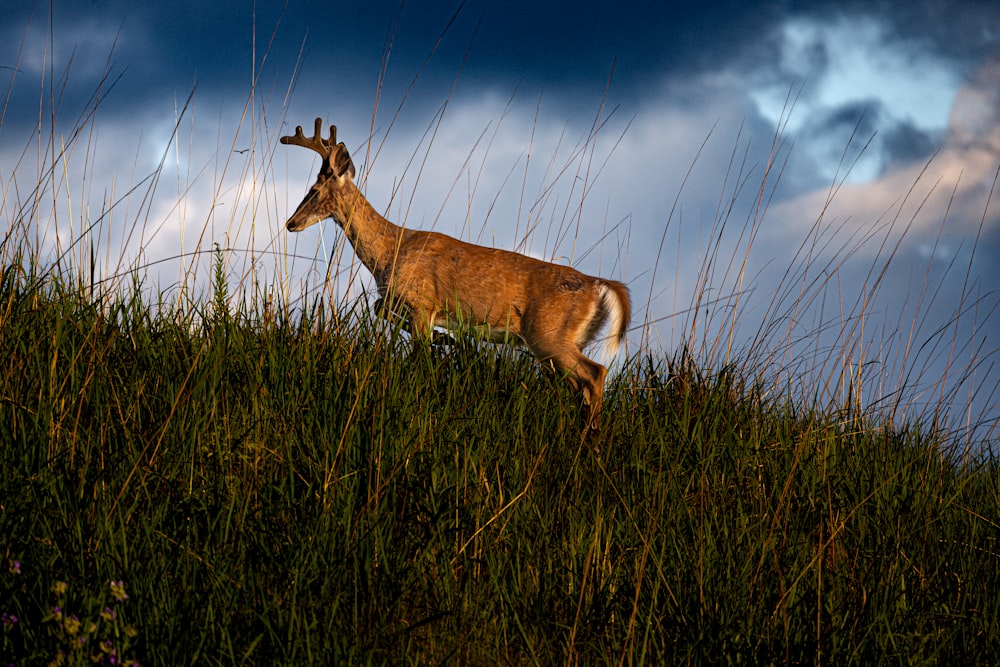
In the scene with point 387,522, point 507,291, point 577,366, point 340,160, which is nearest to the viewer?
point 387,522

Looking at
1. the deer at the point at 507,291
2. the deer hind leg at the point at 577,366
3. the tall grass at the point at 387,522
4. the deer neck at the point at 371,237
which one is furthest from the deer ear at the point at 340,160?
the tall grass at the point at 387,522

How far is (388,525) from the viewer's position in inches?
99.8

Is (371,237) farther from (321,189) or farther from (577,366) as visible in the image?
(577,366)

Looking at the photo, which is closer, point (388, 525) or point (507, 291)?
point (388, 525)

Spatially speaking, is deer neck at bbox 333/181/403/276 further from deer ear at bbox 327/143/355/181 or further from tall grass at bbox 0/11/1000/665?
tall grass at bbox 0/11/1000/665

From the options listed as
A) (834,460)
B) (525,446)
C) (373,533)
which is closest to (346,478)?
(373,533)

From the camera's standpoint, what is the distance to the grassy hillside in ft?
7.13

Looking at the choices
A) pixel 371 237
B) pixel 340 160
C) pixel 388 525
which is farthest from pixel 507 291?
pixel 388 525

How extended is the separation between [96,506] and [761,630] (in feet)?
6.05

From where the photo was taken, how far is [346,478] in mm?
2625

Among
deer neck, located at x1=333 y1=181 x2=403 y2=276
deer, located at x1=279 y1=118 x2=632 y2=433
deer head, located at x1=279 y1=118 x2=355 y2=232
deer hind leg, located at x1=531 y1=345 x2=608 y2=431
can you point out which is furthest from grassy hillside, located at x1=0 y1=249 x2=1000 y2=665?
deer head, located at x1=279 y1=118 x2=355 y2=232

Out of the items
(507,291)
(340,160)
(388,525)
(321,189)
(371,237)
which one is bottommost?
(388,525)

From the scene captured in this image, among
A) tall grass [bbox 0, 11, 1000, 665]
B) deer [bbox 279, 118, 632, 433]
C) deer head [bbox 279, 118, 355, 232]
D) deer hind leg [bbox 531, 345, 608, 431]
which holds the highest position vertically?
deer head [bbox 279, 118, 355, 232]

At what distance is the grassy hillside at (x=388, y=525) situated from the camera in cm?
217
